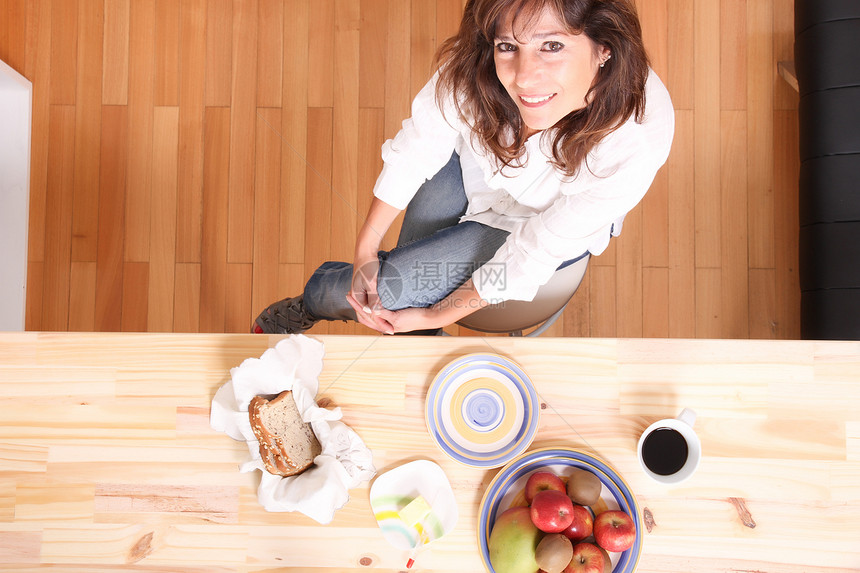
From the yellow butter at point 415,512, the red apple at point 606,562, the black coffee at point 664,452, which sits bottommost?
Result: the red apple at point 606,562

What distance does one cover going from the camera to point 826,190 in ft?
3.52

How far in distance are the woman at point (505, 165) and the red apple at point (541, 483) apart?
0.29m

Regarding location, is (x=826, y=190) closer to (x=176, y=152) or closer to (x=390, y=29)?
(x=390, y=29)

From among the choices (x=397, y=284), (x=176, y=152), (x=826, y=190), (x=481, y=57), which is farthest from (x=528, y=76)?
(x=176, y=152)

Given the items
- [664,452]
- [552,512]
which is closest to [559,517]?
[552,512]

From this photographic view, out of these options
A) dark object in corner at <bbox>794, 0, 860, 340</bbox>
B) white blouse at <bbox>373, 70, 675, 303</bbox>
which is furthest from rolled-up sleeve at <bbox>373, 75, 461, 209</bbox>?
dark object in corner at <bbox>794, 0, 860, 340</bbox>

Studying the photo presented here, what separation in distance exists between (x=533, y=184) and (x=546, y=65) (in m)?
0.26

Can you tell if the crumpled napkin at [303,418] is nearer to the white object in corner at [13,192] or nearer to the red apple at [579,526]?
Answer: the red apple at [579,526]

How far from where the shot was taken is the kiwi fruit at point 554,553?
68 centimetres

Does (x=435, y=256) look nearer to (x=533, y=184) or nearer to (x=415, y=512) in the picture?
(x=533, y=184)

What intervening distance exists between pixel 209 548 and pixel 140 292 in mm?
961

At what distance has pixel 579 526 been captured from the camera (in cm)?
72

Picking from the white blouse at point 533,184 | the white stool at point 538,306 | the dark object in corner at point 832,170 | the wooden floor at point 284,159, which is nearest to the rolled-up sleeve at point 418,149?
the white blouse at point 533,184

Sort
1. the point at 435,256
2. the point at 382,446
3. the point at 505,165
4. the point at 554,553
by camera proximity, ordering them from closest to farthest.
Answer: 1. the point at 554,553
2. the point at 382,446
3. the point at 505,165
4. the point at 435,256
